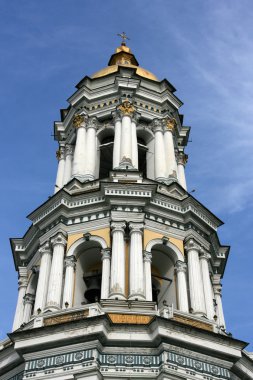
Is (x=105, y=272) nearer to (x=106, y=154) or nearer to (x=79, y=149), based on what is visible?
(x=79, y=149)

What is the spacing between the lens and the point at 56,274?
63.7 ft

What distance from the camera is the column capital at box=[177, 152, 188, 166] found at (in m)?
25.7

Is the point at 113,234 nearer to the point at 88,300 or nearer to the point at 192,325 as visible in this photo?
the point at 88,300

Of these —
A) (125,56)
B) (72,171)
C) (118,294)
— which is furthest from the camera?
(125,56)

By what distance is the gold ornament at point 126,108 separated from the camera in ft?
80.9

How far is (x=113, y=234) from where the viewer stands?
64.8 feet

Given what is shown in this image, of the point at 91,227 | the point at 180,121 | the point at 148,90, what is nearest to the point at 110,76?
the point at 148,90

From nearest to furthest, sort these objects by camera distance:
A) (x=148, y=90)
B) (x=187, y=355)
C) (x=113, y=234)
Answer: (x=187, y=355)
(x=113, y=234)
(x=148, y=90)

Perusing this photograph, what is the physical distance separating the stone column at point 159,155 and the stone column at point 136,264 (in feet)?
11.6

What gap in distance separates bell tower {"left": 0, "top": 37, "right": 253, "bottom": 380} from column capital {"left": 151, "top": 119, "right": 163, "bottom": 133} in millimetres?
47

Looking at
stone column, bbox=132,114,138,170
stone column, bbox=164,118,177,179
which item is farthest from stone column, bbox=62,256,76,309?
stone column, bbox=164,118,177,179

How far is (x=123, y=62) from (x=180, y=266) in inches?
477

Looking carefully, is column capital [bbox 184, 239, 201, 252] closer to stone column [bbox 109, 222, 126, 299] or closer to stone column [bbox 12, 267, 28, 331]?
stone column [bbox 109, 222, 126, 299]

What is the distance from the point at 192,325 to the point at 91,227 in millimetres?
4569
